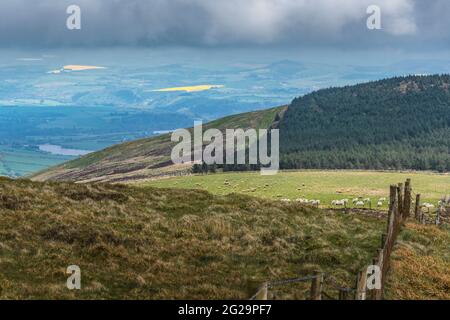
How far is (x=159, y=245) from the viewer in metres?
26.1

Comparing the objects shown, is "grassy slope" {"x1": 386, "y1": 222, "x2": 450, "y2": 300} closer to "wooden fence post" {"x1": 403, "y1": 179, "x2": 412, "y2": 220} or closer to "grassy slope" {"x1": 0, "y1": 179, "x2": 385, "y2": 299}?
"grassy slope" {"x1": 0, "y1": 179, "x2": 385, "y2": 299}

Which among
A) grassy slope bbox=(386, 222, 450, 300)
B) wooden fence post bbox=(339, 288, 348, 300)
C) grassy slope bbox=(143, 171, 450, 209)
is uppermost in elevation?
wooden fence post bbox=(339, 288, 348, 300)

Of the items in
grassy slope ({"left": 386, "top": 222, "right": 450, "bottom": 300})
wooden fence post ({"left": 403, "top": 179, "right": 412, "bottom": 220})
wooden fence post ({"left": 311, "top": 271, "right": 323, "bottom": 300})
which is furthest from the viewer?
wooden fence post ({"left": 403, "top": 179, "right": 412, "bottom": 220})

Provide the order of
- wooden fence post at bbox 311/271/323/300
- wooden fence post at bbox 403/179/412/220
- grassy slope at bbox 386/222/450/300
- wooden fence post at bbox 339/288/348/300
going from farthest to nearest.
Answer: wooden fence post at bbox 403/179/412/220 → grassy slope at bbox 386/222/450/300 → wooden fence post at bbox 339/288/348/300 → wooden fence post at bbox 311/271/323/300

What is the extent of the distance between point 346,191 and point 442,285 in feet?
266

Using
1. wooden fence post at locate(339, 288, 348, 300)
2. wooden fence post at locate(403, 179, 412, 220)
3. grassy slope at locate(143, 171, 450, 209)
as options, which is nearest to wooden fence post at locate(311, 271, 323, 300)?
wooden fence post at locate(339, 288, 348, 300)

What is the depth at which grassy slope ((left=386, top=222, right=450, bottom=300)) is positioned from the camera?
2277cm

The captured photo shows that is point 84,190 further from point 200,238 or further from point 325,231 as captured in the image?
point 325,231

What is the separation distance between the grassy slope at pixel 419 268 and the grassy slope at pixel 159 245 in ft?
5.12

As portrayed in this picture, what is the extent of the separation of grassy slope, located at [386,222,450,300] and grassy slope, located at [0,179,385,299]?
1560 millimetres

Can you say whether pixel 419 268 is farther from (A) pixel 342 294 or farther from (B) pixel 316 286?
(B) pixel 316 286

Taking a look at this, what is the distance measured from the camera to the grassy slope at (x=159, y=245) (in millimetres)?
19703

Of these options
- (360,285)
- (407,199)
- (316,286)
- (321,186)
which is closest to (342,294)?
(360,285)

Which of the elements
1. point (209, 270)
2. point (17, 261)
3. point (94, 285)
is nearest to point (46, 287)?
point (94, 285)
